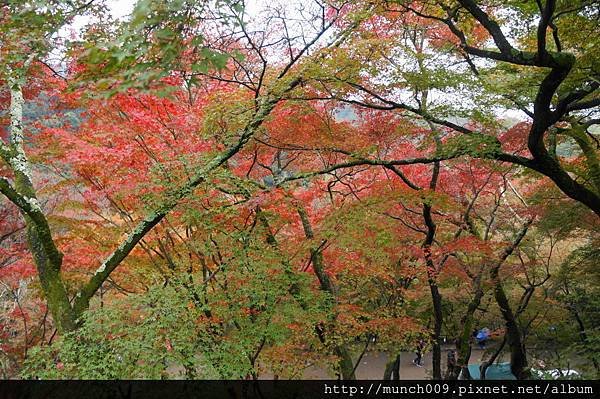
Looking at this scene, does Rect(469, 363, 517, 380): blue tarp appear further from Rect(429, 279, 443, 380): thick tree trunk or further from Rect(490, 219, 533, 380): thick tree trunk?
Rect(429, 279, 443, 380): thick tree trunk

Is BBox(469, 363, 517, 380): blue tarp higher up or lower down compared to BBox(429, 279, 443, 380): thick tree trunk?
lower down

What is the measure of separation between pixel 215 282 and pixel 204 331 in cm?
156

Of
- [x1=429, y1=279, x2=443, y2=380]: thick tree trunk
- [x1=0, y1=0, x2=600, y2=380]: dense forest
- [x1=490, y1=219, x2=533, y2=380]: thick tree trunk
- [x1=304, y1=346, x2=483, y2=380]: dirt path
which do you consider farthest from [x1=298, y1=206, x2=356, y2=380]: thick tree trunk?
[x1=304, y1=346, x2=483, y2=380]: dirt path

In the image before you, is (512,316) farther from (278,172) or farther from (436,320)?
(278,172)

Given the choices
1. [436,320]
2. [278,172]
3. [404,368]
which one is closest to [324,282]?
[278,172]

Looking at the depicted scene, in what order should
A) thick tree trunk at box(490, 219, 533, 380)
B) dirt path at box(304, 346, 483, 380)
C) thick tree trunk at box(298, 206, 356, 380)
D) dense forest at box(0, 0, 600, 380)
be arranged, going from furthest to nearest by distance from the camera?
1. dirt path at box(304, 346, 483, 380)
2. thick tree trunk at box(490, 219, 533, 380)
3. thick tree trunk at box(298, 206, 356, 380)
4. dense forest at box(0, 0, 600, 380)

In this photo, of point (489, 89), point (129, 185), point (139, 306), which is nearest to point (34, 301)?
point (129, 185)

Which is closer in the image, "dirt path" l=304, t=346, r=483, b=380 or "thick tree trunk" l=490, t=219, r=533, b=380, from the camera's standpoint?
"thick tree trunk" l=490, t=219, r=533, b=380

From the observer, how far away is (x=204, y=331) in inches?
227

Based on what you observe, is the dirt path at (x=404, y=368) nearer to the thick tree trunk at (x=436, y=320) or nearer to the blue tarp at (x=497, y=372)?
the blue tarp at (x=497, y=372)

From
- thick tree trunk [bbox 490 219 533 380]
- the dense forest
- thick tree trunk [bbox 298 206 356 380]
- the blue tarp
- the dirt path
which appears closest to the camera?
the dense forest

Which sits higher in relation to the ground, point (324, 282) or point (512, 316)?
point (324, 282)

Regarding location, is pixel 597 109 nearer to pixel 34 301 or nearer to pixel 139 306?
pixel 139 306

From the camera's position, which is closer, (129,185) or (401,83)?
(401,83)
